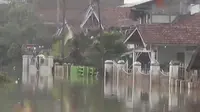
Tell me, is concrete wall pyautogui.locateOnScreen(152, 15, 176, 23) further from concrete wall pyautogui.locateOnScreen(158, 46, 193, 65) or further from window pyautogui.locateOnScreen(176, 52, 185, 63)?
window pyautogui.locateOnScreen(176, 52, 185, 63)

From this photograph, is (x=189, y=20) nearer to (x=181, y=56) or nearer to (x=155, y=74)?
(x=181, y=56)

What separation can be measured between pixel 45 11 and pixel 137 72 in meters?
43.4

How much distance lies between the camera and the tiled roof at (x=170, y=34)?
3712 cm

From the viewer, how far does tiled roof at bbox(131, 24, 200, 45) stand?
37.1 m

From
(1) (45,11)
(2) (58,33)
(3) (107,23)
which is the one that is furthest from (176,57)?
(1) (45,11)

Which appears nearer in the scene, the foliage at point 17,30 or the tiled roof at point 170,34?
the tiled roof at point 170,34

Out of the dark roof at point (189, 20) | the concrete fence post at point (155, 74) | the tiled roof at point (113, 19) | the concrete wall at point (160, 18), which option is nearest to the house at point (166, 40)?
the dark roof at point (189, 20)

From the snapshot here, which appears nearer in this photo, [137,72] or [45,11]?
[137,72]

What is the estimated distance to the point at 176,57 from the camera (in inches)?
1574

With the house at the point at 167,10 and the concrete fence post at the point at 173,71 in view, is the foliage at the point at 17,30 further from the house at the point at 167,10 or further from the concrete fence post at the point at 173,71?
the concrete fence post at the point at 173,71

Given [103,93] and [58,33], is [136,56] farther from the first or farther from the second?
[58,33]

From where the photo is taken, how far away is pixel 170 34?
37.9m

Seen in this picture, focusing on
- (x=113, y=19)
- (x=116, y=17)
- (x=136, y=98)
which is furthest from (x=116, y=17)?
(x=136, y=98)

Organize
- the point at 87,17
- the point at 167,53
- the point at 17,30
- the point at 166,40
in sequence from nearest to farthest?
the point at 166,40, the point at 167,53, the point at 17,30, the point at 87,17
